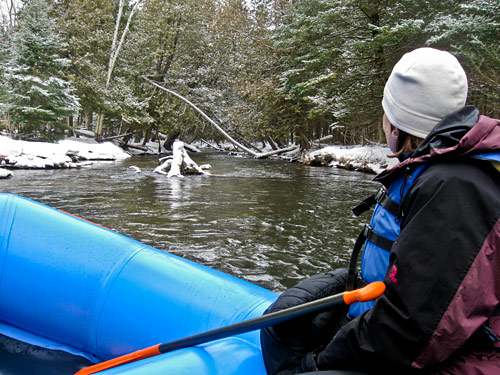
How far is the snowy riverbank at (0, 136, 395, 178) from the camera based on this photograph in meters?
11.2

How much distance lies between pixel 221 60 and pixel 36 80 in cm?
913

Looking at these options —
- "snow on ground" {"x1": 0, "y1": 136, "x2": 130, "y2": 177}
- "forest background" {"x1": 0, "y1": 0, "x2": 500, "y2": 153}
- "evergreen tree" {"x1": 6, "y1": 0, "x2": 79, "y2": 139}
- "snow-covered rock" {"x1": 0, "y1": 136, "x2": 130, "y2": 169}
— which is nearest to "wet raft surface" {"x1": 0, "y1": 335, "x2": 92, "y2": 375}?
"snow on ground" {"x1": 0, "y1": 136, "x2": 130, "y2": 177}

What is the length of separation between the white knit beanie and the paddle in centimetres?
52

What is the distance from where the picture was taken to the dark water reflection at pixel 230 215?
3.75 metres

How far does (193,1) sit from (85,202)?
47.5 feet

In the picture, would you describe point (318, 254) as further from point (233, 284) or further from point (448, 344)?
point (448, 344)

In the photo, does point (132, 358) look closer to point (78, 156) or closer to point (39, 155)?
point (39, 155)

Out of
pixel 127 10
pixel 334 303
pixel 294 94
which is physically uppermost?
pixel 127 10

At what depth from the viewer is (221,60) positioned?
19.5 meters

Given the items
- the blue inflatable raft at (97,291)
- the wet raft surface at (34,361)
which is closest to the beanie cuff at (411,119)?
the blue inflatable raft at (97,291)

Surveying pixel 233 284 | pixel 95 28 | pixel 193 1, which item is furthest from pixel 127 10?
pixel 233 284

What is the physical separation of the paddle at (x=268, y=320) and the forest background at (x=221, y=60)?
10951mm

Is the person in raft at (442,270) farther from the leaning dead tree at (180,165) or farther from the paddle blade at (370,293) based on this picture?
the leaning dead tree at (180,165)

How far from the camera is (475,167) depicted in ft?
2.67
